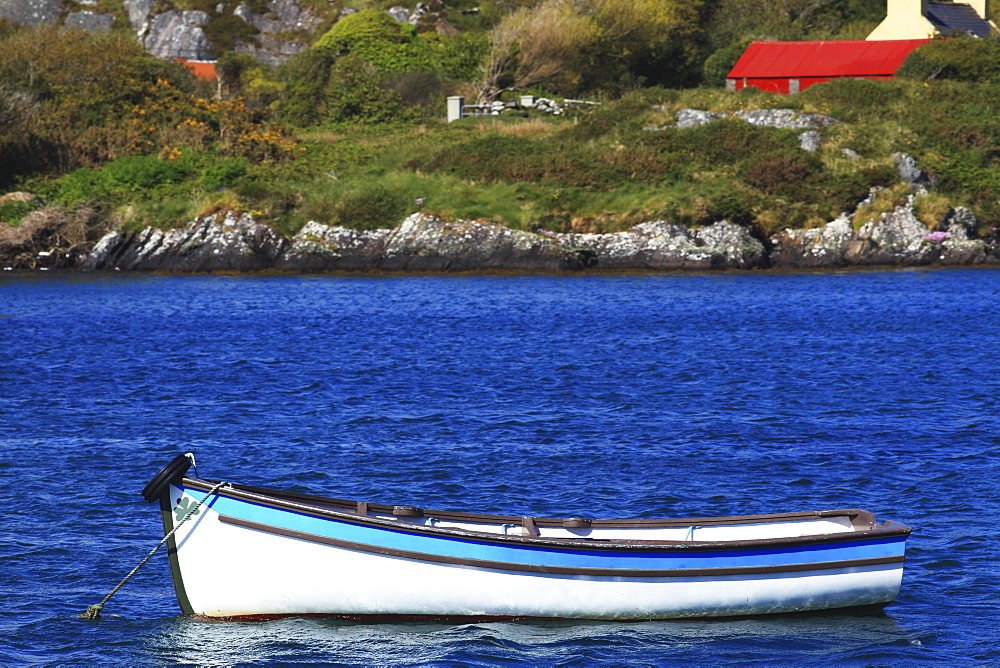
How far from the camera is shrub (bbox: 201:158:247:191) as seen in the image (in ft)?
203

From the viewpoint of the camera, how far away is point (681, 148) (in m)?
63.5

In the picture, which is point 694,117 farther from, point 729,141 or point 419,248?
point 419,248

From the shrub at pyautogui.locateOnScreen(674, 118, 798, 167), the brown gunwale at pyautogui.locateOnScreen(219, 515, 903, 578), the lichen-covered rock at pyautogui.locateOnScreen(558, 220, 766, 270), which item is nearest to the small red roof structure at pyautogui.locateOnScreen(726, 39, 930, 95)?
the shrub at pyautogui.locateOnScreen(674, 118, 798, 167)

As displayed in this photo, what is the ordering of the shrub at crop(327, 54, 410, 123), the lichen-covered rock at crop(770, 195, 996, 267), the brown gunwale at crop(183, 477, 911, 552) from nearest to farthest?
1. the brown gunwale at crop(183, 477, 911, 552)
2. the lichen-covered rock at crop(770, 195, 996, 267)
3. the shrub at crop(327, 54, 410, 123)

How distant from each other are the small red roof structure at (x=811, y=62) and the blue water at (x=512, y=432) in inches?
1343

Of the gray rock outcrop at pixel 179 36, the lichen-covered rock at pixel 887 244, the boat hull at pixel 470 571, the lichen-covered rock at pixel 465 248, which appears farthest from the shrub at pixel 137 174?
the boat hull at pixel 470 571

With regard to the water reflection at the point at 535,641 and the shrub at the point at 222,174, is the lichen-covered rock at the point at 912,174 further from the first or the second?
the water reflection at the point at 535,641

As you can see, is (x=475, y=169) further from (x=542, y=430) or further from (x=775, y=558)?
(x=775, y=558)

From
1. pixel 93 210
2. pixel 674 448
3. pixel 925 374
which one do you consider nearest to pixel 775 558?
pixel 674 448

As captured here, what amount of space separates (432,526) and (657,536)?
10.4 feet

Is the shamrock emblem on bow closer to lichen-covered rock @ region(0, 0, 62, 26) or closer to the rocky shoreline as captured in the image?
the rocky shoreline

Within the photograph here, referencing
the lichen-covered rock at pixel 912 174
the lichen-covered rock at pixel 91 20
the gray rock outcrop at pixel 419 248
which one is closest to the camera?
the gray rock outcrop at pixel 419 248

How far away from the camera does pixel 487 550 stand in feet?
43.9

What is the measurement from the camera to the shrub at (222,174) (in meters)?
62.0
